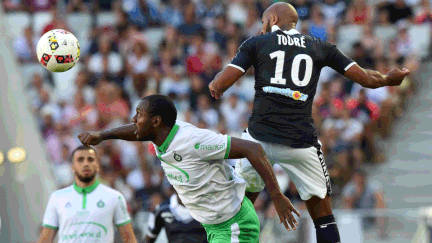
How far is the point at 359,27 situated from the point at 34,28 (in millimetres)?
7423

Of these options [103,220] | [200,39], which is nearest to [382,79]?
[103,220]

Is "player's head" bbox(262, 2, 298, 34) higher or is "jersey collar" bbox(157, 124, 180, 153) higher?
"player's head" bbox(262, 2, 298, 34)

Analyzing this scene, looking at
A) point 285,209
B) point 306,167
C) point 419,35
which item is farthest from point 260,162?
point 419,35

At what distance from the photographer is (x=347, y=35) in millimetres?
14750

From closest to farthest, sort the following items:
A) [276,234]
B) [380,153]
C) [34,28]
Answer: [276,234] < [380,153] < [34,28]

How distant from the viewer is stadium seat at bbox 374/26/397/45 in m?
14.6

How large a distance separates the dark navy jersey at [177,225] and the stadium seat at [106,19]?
367 inches

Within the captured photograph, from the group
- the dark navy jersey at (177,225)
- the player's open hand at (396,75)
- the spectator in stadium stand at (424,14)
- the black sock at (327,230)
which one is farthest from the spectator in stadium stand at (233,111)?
the player's open hand at (396,75)

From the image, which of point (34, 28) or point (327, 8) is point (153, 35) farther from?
point (327, 8)

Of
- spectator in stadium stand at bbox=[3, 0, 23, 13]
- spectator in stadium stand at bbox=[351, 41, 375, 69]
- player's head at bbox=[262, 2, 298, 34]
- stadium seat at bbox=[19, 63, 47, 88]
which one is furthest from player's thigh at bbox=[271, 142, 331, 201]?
spectator in stadium stand at bbox=[3, 0, 23, 13]

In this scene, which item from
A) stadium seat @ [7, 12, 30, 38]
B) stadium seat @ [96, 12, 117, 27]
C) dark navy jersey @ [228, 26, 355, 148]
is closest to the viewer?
dark navy jersey @ [228, 26, 355, 148]

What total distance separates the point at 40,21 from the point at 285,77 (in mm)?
11953

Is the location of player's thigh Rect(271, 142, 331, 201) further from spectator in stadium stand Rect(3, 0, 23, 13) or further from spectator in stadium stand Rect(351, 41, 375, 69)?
spectator in stadium stand Rect(3, 0, 23, 13)

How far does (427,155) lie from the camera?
44.9 feet
